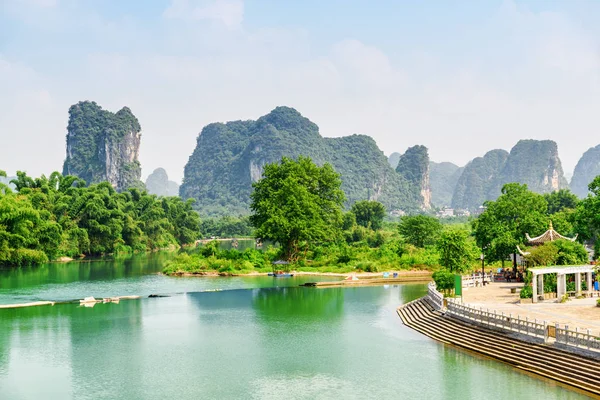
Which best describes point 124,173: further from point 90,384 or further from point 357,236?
point 90,384

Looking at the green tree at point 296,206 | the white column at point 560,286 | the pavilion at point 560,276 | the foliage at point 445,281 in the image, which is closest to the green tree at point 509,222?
the foliage at point 445,281

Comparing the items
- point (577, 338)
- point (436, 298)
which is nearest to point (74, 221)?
point (436, 298)

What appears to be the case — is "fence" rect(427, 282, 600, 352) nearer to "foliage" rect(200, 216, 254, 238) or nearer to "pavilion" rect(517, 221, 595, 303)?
"pavilion" rect(517, 221, 595, 303)

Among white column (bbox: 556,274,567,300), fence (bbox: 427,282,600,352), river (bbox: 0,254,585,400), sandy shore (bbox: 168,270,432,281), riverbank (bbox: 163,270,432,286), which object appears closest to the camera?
fence (bbox: 427,282,600,352)

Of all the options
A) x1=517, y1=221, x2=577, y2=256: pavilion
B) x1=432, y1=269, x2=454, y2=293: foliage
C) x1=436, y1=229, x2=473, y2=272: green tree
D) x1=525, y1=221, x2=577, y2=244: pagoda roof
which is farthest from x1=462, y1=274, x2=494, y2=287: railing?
x1=525, y1=221, x2=577, y2=244: pagoda roof

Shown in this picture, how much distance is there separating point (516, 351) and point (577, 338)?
2718mm

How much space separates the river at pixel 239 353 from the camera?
21.1 metres

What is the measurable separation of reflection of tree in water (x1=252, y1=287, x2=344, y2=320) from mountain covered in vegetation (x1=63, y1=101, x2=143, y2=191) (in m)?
137

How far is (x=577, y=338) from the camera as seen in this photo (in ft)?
68.0

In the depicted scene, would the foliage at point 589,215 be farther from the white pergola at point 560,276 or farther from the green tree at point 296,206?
the green tree at point 296,206

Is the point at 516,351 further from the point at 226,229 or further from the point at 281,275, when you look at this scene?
the point at 226,229

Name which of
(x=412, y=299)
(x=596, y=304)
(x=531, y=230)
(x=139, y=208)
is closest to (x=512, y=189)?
(x=531, y=230)

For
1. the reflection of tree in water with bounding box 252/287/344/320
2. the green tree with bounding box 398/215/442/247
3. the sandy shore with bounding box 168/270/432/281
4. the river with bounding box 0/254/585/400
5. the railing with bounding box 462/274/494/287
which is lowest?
the river with bounding box 0/254/585/400

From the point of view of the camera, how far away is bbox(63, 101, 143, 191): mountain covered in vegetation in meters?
175
